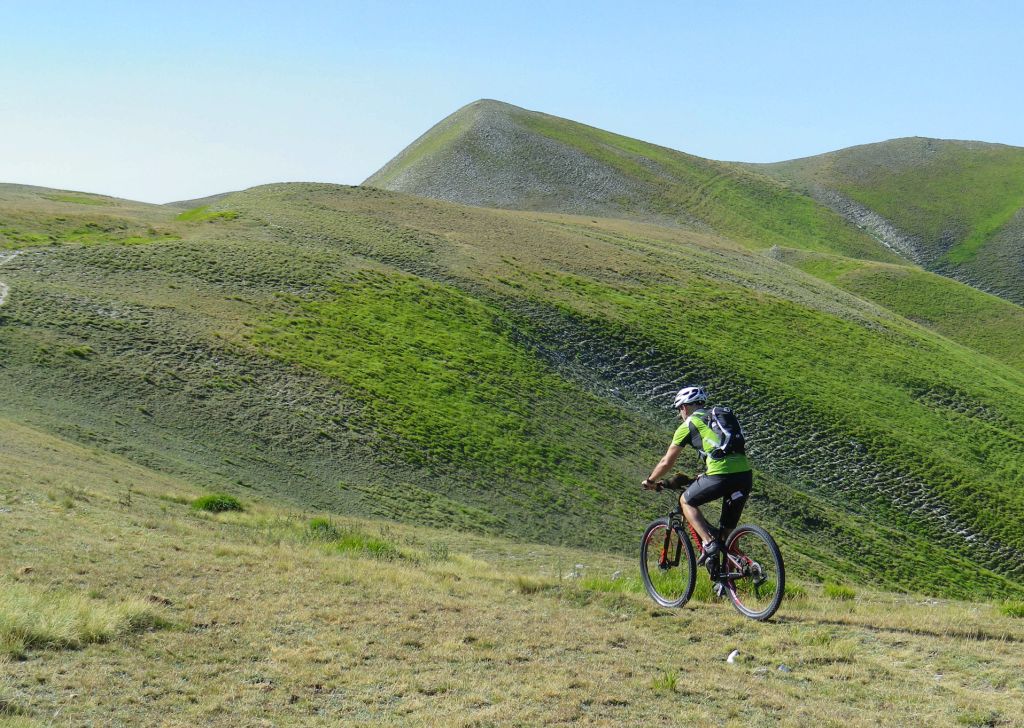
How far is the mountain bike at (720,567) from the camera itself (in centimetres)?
1020

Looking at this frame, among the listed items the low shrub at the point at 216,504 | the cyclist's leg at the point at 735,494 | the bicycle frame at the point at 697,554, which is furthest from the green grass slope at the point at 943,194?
the cyclist's leg at the point at 735,494

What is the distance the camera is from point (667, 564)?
1166 centimetres

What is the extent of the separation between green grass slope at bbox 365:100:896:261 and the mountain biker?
120891 mm

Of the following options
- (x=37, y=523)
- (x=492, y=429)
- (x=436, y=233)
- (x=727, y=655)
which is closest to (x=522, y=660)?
(x=727, y=655)

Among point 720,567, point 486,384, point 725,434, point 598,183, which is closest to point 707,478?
point 725,434

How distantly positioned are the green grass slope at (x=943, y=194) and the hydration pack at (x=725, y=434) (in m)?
132

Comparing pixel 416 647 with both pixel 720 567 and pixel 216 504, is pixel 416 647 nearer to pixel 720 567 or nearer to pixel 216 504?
pixel 720 567

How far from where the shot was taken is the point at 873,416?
163 ft

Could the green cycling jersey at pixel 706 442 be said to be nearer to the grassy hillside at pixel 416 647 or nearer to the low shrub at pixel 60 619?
the grassy hillside at pixel 416 647

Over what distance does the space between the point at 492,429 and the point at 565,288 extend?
23.4 meters

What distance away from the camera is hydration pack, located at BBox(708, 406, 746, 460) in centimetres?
1019

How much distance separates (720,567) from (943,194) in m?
170

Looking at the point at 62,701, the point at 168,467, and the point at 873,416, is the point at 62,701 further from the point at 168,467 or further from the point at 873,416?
the point at 873,416

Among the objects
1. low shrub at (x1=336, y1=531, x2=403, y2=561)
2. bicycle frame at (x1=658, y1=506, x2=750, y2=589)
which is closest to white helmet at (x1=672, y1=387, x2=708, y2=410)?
bicycle frame at (x1=658, y1=506, x2=750, y2=589)
